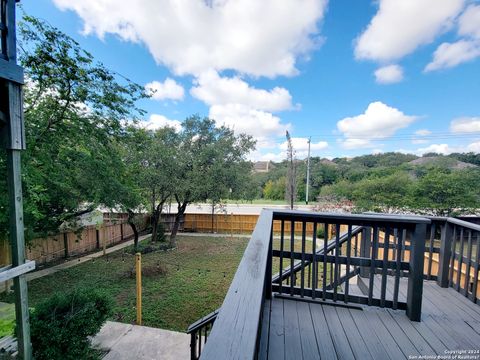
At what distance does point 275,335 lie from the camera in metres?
1.60

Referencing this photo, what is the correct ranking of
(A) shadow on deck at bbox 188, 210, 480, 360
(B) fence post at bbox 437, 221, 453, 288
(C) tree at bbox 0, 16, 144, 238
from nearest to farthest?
1. (A) shadow on deck at bbox 188, 210, 480, 360
2. (B) fence post at bbox 437, 221, 453, 288
3. (C) tree at bbox 0, 16, 144, 238

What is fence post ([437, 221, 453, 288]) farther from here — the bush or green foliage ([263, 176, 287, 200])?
green foliage ([263, 176, 287, 200])

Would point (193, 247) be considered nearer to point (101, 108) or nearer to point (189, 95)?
point (101, 108)

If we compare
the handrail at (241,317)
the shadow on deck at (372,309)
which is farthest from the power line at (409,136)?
the handrail at (241,317)

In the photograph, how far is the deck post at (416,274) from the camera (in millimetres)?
1790

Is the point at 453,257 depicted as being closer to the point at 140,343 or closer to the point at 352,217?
the point at 352,217

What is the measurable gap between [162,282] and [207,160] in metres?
4.53

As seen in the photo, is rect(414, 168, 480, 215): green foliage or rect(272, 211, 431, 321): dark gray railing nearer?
rect(272, 211, 431, 321): dark gray railing

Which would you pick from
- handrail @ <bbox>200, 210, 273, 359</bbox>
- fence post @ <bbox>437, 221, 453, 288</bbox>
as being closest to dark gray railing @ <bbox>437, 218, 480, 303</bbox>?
fence post @ <bbox>437, 221, 453, 288</bbox>

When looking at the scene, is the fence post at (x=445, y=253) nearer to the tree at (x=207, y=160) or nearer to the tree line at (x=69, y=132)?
the tree line at (x=69, y=132)

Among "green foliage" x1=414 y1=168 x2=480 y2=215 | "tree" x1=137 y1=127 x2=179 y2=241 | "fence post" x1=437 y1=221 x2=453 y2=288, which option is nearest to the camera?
"fence post" x1=437 y1=221 x2=453 y2=288

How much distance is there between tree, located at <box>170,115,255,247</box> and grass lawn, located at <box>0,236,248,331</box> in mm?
2401

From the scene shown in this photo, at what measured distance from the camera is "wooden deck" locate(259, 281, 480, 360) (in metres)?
1.49

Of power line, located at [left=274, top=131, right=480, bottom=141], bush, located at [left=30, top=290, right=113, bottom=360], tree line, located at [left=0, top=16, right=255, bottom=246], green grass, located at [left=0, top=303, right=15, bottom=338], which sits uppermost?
power line, located at [left=274, top=131, right=480, bottom=141]
